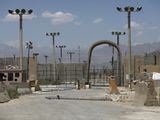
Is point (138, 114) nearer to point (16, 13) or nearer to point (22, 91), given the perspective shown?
point (22, 91)

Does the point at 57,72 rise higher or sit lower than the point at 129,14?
lower

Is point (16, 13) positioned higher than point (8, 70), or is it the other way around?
point (16, 13)

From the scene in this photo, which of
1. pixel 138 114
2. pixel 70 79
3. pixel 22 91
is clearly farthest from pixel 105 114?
pixel 70 79

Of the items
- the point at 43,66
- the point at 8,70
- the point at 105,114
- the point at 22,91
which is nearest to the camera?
the point at 105,114

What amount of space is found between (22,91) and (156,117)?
2567 centimetres

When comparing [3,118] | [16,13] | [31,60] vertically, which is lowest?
[3,118]

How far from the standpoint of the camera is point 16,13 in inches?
2151

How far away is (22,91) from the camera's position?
144 ft

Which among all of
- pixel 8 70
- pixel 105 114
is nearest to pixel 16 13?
pixel 8 70

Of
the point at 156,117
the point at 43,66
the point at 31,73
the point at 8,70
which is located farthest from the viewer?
the point at 43,66

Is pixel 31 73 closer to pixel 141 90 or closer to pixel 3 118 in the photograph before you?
A: pixel 141 90

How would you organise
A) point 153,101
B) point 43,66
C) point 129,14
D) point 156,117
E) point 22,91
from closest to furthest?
point 156,117 < point 153,101 < point 22,91 < point 129,14 < point 43,66

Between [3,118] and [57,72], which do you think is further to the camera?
[57,72]

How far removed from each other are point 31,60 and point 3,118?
5057 cm
